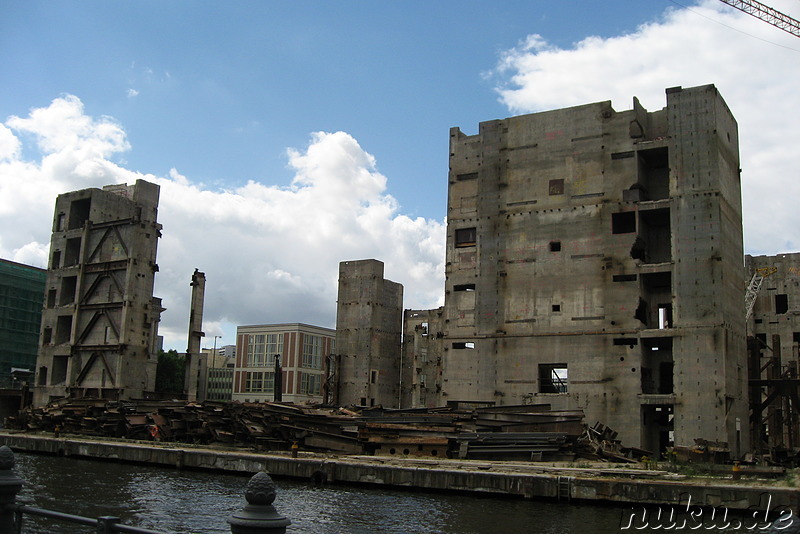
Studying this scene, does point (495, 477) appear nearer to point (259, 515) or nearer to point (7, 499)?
point (7, 499)

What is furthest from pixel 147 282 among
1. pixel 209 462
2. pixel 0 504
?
pixel 0 504

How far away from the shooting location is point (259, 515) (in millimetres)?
6414

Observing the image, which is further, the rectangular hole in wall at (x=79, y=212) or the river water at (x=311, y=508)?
the rectangular hole in wall at (x=79, y=212)

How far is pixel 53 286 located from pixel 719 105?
50.2m

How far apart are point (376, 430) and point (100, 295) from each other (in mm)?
31894

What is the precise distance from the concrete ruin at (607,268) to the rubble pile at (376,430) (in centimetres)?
535

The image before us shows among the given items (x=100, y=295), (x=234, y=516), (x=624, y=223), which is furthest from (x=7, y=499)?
(x=100, y=295)

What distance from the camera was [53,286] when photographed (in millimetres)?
59938

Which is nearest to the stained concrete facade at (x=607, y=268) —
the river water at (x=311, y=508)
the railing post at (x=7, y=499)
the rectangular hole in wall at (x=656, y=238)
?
the rectangular hole in wall at (x=656, y=238)

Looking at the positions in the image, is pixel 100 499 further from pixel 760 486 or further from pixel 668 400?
pixel 668 400

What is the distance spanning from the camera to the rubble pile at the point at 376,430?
31.8 metres

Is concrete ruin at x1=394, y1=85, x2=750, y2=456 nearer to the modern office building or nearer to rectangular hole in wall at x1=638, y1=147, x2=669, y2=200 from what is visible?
rectangular hole in wall at x1=638, y1=147, x2=669, y2=200

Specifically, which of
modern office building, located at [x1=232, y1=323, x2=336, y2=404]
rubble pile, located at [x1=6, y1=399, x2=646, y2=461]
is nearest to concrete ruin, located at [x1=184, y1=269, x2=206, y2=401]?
rubble pile, located at [x1=6, y1=399, x2=646, y2=461]

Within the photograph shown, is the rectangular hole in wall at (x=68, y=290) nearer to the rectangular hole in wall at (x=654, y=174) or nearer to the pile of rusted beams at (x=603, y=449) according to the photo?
the pile of rusted beams at (x=603, y=449)
